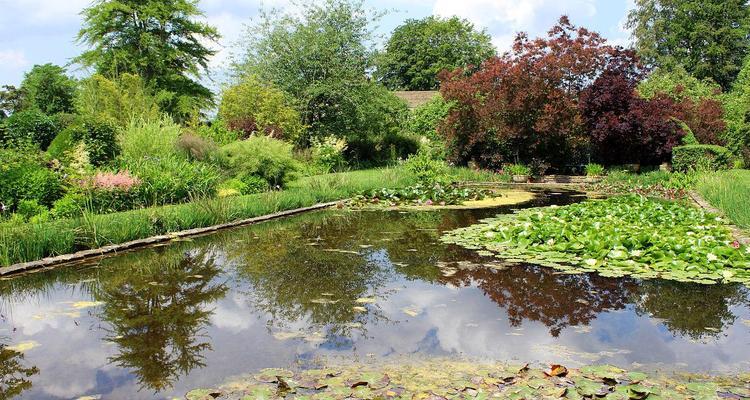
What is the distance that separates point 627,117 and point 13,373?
61.3ft

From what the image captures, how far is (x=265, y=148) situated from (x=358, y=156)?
472 inches

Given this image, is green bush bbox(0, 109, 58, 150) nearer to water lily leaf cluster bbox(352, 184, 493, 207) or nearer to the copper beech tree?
water lily leaf cluster bbox(352, 184, 493, 207)

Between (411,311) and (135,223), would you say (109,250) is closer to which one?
(135,223)

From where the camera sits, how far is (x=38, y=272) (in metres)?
6.53

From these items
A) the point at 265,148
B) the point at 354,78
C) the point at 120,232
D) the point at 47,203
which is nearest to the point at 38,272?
the point at 120,232

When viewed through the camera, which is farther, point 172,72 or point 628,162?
point 172,72

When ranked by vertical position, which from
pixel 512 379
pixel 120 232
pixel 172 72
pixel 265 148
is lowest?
pixel 512 379

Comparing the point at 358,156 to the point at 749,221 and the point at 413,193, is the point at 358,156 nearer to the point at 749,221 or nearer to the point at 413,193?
the point at 413,193

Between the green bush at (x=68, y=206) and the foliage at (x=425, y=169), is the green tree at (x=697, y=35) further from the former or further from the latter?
the green bush at (x=68, y=206)

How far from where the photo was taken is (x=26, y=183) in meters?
9.47

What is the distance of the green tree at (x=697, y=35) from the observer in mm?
36812

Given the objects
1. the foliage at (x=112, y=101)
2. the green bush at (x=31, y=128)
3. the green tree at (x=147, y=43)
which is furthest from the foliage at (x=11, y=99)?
the green bush at (x=31, y=128)

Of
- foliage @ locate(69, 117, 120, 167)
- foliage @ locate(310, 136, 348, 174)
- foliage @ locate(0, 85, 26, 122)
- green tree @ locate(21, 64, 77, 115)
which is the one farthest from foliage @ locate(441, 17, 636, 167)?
foliage @ locate(0, 85, 26, 122)

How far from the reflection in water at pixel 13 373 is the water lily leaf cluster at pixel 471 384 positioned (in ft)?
3.75
